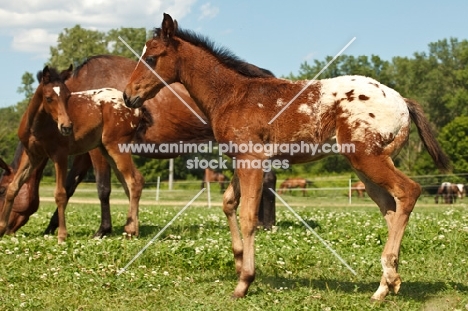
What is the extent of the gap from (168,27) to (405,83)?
52109 millimetres

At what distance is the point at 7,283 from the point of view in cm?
713

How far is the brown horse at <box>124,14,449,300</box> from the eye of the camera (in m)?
6.44

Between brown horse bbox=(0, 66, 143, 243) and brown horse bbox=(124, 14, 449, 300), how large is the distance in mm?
3498

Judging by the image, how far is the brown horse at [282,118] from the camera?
6.44 meters

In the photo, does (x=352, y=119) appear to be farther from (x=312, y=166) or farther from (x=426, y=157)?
(x=312, y=166)

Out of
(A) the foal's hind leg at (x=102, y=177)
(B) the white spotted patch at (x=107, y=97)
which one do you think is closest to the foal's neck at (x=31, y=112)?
(B) the white spotted patch at (x=107, y=97)

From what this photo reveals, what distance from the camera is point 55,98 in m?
10.6

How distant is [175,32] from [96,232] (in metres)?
5.39

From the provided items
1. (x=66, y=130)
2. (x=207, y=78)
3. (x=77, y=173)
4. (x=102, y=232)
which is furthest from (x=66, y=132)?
(x=207, y=78)

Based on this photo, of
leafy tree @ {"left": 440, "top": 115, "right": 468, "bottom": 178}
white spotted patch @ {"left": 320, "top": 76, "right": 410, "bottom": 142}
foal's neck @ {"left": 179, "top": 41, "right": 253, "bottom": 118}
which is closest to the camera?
white spotted patch @ {"left": 320, "top": 76, "right": 410, "bottom": 142}

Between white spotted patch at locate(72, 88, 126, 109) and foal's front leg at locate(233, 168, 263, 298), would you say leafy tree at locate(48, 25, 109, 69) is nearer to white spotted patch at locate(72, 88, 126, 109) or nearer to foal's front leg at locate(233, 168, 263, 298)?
white spotted patch at locate(72, 88, 126, 109)

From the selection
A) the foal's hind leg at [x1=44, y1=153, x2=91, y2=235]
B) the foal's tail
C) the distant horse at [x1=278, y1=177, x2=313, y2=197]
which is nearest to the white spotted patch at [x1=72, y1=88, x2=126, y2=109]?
the foal's hind leg at [x1=44, y1=153, x2=91, y2=235]

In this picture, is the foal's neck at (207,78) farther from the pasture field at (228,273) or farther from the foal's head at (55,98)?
the foal's head at (55,98)

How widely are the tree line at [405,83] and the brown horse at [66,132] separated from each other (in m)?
Result: 24.9
